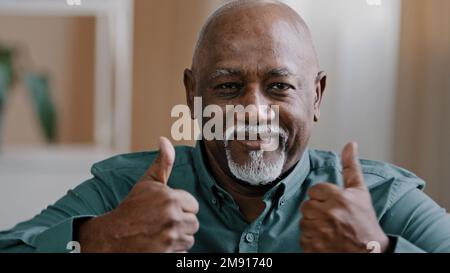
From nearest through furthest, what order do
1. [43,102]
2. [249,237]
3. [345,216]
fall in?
[345,216], [249,237], [43,102]

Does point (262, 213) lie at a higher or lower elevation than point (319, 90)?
lower

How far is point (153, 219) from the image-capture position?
67cm

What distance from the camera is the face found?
745 millimetres

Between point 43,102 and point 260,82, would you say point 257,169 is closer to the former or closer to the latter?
point 260,82

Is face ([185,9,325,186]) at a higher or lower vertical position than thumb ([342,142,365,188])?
higher

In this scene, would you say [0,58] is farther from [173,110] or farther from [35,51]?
[173,110]

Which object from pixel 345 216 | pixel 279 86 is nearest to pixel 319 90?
pixel 279 86

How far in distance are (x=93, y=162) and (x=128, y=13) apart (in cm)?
22

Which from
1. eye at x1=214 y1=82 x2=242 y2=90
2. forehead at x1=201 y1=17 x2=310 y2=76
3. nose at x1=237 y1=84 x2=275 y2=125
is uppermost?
forehead at x1=201 y1=17 x2=310 y2=76

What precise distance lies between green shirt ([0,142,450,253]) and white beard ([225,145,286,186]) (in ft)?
0.06

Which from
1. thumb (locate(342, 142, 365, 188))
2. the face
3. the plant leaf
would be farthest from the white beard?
the plant leaf

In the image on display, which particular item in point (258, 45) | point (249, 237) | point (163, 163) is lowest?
point (249, 237)

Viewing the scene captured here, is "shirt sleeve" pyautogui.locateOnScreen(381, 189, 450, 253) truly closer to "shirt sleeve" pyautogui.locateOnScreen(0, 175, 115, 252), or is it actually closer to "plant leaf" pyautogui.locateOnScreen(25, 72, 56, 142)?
"shirt sleeve" pyautogui.locateOnScreen(0, 175, 115, 252)

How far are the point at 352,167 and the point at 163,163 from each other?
0.21 meters
